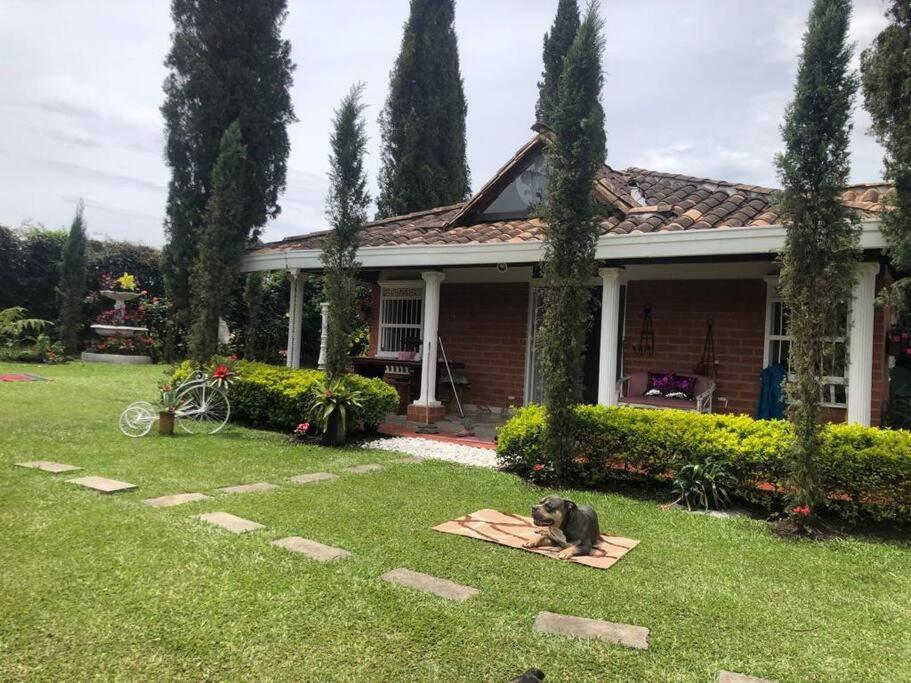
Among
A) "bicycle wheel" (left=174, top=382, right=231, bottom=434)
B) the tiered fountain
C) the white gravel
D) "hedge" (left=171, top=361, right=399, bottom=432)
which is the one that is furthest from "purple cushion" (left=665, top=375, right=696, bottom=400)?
the tiered fountain

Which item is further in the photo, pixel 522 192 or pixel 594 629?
pixel 522 192

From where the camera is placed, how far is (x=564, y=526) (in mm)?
4668

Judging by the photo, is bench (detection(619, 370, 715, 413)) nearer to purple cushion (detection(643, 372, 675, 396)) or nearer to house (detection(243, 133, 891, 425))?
purple cushion (detection(643, 372, 675, 396))

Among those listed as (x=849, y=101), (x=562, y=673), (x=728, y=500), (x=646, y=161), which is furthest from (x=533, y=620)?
(x=646, y=161)

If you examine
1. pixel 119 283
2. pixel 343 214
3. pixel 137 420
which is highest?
pixel 343 214

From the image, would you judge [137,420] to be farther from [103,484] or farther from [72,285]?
[72,285]

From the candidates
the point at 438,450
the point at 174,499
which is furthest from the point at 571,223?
the point at 174,499

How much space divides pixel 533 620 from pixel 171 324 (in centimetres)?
1718

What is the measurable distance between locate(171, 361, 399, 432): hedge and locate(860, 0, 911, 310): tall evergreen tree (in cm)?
637

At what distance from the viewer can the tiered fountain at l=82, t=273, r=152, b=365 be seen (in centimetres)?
1848

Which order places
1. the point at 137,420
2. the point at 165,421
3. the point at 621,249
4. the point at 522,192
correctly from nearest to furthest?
the point at 621,249, the point at 137,420, the point at 165,421, the point at 522,192

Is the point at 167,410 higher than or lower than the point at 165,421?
higher

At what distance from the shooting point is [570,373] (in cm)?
677

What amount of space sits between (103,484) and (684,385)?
752 cm
